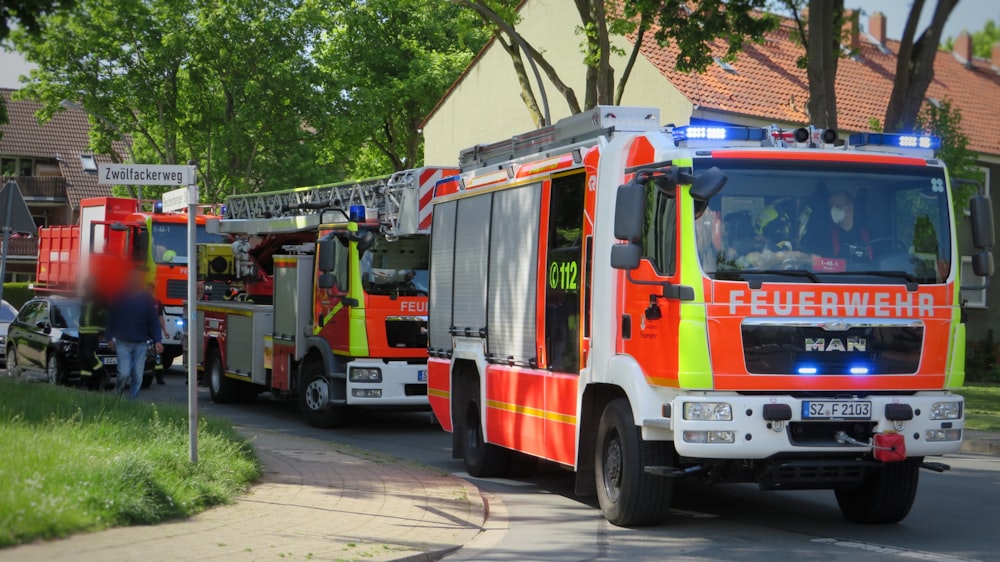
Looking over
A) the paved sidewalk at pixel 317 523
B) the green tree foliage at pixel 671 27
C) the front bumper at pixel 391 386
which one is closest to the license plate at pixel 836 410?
the paved sidewalk at pixel 317 523

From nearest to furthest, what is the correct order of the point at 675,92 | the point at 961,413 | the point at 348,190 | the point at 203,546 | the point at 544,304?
the point at 203,546 < the point at 961,413 < the point at 544,304 < the point at 348,190 < the point at 675,92

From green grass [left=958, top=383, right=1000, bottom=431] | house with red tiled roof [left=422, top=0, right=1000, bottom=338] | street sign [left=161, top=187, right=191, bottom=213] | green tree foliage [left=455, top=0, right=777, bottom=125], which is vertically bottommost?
green grass [left=958, top=383, right=1000, bottom=431]

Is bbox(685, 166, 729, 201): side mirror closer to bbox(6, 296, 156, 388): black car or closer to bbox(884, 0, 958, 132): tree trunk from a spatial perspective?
bbox(884, 0, 958, 132): tree trunk

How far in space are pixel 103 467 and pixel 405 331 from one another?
7.49m

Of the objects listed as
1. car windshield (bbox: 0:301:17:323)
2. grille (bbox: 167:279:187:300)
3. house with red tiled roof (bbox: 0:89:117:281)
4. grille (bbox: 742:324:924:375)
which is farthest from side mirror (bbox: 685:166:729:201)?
house with red tiled roof (bbox: 0:89:117:281)

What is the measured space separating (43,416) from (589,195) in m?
5.33

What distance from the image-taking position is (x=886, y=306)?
916 centimetres

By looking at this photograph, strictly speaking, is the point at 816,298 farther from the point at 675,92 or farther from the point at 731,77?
the point at 731,77

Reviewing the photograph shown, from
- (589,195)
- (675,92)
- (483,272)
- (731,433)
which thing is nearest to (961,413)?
(731,433)

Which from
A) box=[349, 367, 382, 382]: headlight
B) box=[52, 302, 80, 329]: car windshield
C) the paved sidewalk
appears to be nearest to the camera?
the paved sidewalk

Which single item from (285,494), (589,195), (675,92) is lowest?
(285,494)

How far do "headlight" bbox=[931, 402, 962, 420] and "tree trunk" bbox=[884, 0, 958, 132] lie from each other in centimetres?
930

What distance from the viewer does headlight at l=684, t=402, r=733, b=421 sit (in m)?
8.81

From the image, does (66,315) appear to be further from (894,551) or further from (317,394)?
(894,551)
